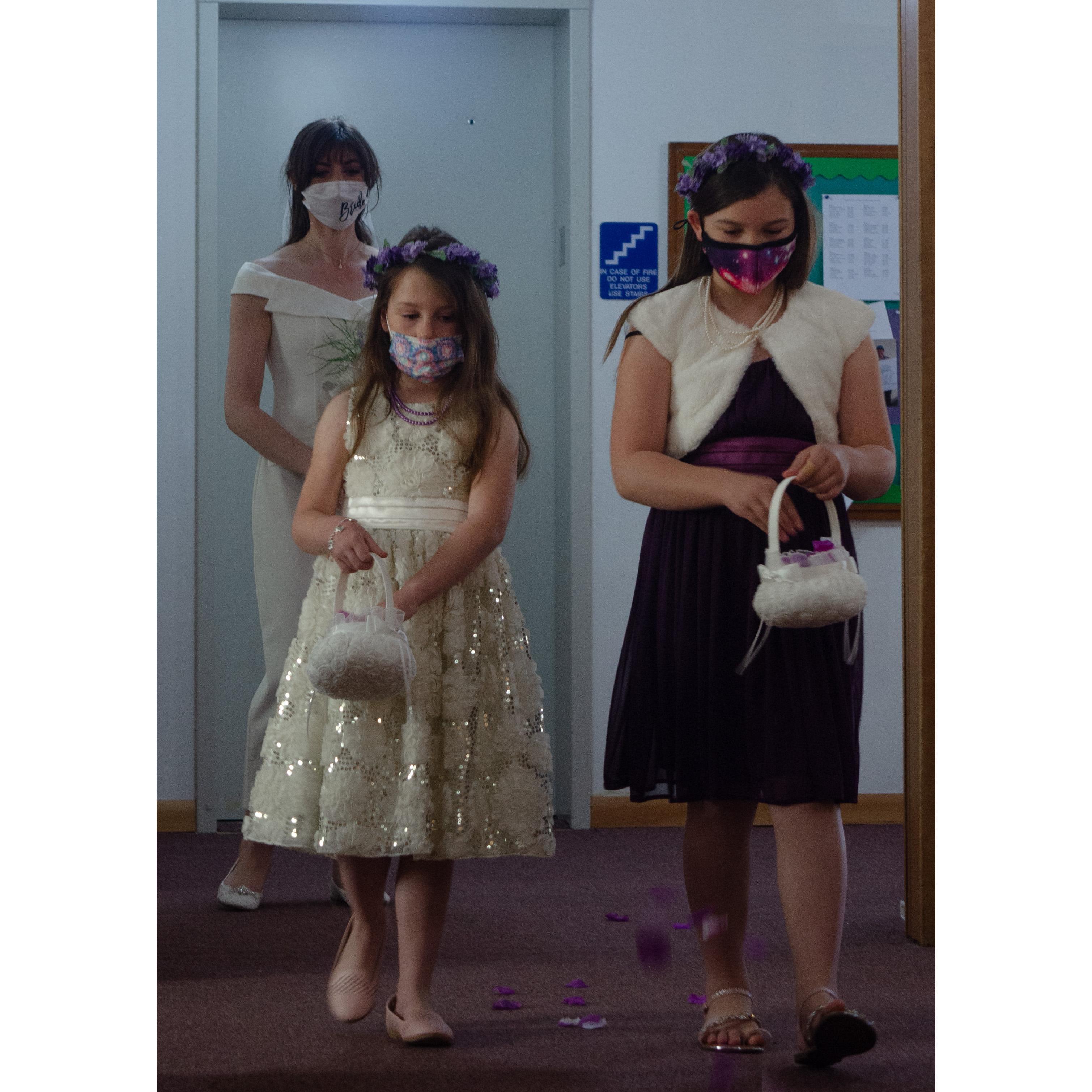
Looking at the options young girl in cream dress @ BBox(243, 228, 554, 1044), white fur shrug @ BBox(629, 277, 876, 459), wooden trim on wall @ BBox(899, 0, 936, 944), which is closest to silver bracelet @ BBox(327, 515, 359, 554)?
young girl in cream dress @ BBox(243, 228, 554, 1044)

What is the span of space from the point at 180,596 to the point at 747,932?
0.85 metres

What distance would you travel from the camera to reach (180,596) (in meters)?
1.68

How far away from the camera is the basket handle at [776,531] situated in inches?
56.7

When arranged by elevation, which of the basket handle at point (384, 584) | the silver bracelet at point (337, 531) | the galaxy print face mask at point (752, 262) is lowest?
the basket handle at point (384, 584)

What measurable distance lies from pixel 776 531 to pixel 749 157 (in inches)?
18.0

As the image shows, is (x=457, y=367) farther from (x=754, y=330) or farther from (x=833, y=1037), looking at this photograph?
(x=833, y=1037)

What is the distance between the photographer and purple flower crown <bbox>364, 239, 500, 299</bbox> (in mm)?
1569

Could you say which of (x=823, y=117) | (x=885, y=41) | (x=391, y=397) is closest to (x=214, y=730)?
(x=391, y=397)

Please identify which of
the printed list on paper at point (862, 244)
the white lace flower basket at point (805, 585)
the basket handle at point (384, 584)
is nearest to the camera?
the white lace flower basket at point (805, 585)

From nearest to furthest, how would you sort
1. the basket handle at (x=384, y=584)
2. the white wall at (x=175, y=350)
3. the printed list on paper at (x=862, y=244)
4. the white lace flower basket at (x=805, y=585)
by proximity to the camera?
the white lace flower basket at (x=805, y=585)
the basket handle at (x=384, y=584)
the white wall at (x=175, y=350)
the printed list on paper at (x=862, y=244)

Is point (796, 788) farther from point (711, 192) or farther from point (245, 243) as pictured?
point (245, 243)

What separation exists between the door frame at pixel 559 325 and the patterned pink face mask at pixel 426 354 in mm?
153

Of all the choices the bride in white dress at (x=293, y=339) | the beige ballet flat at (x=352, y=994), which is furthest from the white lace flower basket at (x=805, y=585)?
the beige ballet flat at (x=352, y=994)

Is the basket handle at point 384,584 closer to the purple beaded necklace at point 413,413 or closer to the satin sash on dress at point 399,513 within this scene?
the satin sash on dress at point 399,513
